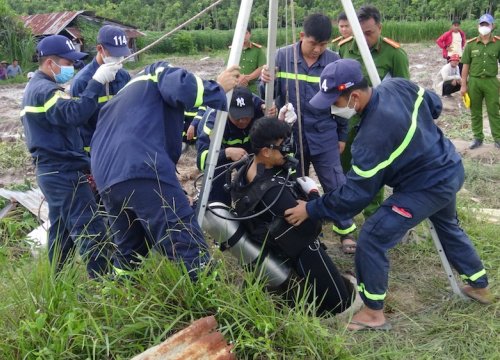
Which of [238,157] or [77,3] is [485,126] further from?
[77,3]

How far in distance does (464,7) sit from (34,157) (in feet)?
129

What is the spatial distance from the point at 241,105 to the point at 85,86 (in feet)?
4.27

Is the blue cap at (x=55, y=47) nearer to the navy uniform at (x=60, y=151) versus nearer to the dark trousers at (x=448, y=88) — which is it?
the navy uniform at (x=60, y=151)

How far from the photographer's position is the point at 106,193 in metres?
3.07

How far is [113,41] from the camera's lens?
390 centimetres

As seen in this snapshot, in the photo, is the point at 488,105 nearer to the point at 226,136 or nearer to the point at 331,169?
the point at 331,169

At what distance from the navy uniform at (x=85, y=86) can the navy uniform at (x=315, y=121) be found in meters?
1.35

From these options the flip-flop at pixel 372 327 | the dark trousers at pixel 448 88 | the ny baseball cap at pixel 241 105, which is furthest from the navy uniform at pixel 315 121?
the dark trousers at pixel 448 88

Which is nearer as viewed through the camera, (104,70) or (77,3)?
(104,70)

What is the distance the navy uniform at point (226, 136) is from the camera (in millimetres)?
3943

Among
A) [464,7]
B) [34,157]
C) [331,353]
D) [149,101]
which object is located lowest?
[464,7]

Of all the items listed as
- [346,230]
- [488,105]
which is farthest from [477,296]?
[488,105]

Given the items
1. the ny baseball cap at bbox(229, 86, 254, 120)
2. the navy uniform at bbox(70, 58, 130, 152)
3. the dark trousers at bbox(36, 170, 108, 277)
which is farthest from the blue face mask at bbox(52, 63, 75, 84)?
the ny baseball cap at bbox(229, 86, 254, 120)

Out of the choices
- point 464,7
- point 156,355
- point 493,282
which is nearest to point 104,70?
point 156,355
